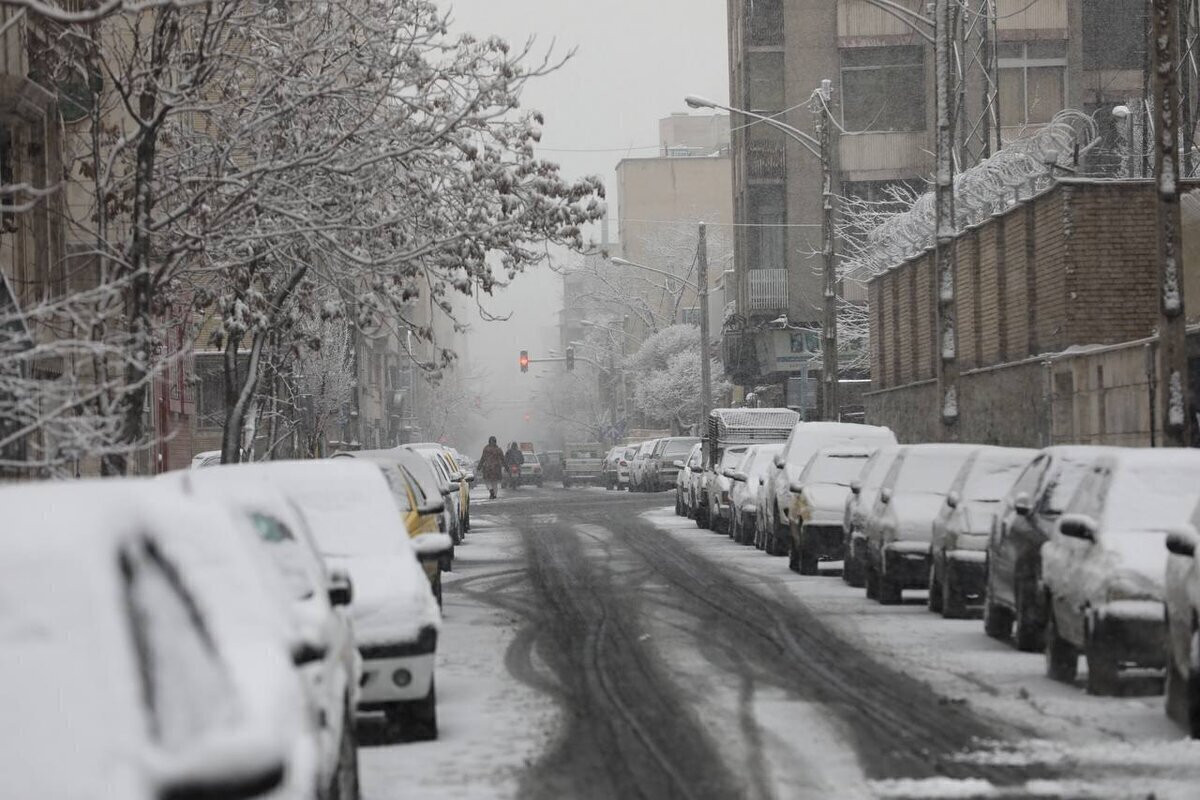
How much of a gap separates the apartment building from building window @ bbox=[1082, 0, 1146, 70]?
0.03 metres

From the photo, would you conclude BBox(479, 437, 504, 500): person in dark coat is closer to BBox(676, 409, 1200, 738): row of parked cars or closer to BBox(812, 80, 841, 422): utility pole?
BBox(812, 80, 841, 422): utility pole

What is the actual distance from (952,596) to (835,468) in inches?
318

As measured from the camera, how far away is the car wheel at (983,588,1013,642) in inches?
681

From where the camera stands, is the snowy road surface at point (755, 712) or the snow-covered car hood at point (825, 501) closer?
the snowy road surface at point (755, 712)

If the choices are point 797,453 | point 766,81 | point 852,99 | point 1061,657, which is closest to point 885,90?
point 852,99

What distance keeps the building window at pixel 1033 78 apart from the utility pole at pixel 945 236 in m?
35.4

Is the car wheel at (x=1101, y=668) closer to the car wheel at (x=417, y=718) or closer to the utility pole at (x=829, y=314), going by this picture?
the car wheel at (x=417, y=718)

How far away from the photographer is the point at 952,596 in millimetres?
→ 19641

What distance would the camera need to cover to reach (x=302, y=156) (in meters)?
19.3

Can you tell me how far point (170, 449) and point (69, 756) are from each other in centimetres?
4519

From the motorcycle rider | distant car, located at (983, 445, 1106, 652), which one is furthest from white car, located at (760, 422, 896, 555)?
the motorcycle rider

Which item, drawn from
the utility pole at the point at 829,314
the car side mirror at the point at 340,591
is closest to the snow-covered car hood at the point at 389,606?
the car side mirror at the point at 340,591

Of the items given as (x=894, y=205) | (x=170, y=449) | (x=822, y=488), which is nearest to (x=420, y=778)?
(x=822, y=488)

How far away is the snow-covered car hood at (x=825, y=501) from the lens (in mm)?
26484
